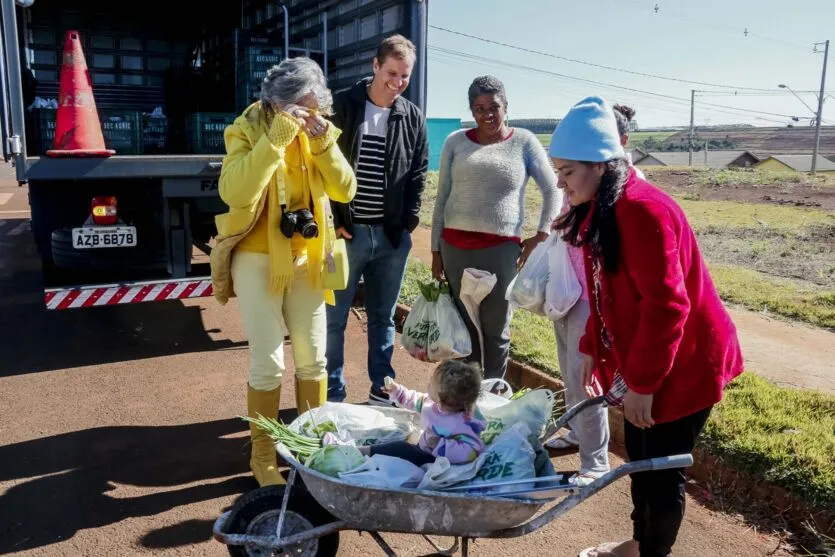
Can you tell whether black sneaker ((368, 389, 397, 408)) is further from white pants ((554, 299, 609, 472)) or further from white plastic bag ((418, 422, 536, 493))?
white plastic bag ((418, 422, 536, 493))

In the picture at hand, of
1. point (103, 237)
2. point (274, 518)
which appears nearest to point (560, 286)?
point (274, 518)

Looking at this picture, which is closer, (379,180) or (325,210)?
(325,210)

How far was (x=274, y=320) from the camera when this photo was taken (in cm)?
368

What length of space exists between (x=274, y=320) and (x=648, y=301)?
1.90 meters

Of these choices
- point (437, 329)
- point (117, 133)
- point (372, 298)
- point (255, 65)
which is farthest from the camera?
point (255, 65)

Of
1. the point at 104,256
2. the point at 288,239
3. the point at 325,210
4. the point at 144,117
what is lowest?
the point at 104,256

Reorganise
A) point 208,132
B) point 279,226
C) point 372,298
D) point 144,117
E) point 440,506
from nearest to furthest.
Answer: point 440,506
point 279,226
point 372,298
point 208,132
point 144,117

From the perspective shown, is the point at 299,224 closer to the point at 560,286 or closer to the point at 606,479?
the point at 560,286

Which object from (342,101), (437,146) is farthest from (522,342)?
(437,146)

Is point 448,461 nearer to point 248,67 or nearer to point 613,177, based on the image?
point 613,177

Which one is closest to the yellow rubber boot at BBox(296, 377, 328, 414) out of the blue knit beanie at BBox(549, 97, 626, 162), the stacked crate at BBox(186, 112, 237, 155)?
the blue knit beanie at BBox(549, 97, 626, 162)

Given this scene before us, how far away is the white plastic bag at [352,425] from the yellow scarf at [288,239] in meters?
0.80

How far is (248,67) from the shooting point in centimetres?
775

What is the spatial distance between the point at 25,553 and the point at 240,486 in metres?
1.03
